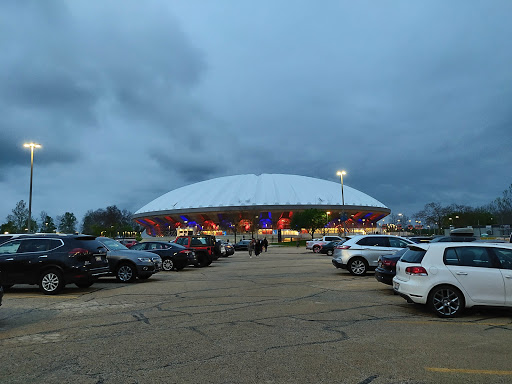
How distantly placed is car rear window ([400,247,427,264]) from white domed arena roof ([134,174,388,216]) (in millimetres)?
81271

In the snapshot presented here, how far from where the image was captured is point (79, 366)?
5.08 m

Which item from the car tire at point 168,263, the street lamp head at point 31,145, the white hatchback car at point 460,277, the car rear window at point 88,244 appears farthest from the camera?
the street lamp head at point 31,145

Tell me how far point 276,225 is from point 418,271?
92.0m

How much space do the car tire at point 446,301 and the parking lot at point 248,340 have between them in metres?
0.26

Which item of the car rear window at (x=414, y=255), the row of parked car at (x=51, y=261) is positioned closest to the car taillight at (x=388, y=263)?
the car rear window at (x=414, y=255)

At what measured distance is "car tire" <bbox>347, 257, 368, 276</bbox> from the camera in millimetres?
15891

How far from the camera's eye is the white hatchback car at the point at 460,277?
7.82 m

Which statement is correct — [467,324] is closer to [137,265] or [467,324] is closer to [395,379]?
[395,379]

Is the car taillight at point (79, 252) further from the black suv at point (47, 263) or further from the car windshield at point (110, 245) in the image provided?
the car windshield at point (110, 245)

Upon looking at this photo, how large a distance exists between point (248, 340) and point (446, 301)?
4.30 meters

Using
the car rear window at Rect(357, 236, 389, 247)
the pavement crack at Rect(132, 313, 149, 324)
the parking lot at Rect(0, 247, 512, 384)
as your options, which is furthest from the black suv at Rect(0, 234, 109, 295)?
the car rear window at Rect(357, 236, 389, 247)

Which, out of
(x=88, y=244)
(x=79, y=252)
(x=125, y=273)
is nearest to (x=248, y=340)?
(x=79, y=252)

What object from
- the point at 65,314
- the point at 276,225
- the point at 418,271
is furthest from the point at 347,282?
the point at 276,225

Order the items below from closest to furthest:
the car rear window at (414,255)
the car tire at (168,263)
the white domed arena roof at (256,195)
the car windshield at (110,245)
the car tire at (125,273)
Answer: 1. the car rear window at (414,255)
2. the car tire at (125,273)
3. the car windshield at (110,245)
4. the car tire at (168,263)
5. the white domed arena roof at (256,195)
